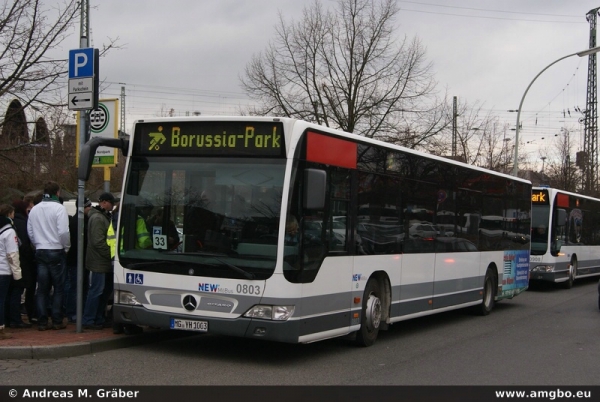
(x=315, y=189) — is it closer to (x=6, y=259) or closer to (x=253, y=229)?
(x=253, y=229)

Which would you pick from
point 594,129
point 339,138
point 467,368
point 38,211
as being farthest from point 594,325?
point 594,129

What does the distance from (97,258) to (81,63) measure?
2.67 meters

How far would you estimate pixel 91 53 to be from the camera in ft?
31.4

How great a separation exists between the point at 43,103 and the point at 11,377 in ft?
24.4

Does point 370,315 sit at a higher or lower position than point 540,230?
lower

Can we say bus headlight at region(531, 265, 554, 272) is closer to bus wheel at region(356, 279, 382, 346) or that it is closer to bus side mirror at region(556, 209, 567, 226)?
bus side mirror at region(556, 209, 567, 226)

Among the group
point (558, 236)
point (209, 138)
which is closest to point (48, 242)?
point (209, 138)

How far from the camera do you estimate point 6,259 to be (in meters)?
8.90

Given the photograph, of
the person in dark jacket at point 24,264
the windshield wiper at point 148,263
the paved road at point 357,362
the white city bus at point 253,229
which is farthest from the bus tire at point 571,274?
the person in dark jacket at point 24,264

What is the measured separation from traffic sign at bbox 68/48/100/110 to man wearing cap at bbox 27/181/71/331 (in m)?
1.20

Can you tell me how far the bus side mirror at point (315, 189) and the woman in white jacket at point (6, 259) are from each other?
3.75m

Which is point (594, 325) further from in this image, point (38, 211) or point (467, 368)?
point (38, 211)

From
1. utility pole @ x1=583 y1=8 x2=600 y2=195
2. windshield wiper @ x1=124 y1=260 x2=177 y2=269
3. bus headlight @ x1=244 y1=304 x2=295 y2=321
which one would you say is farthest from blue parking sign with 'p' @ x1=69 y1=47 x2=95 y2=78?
utility pole @ x1=583 y1=8 x2=600 y2=195

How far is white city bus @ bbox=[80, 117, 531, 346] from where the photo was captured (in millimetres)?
8352
